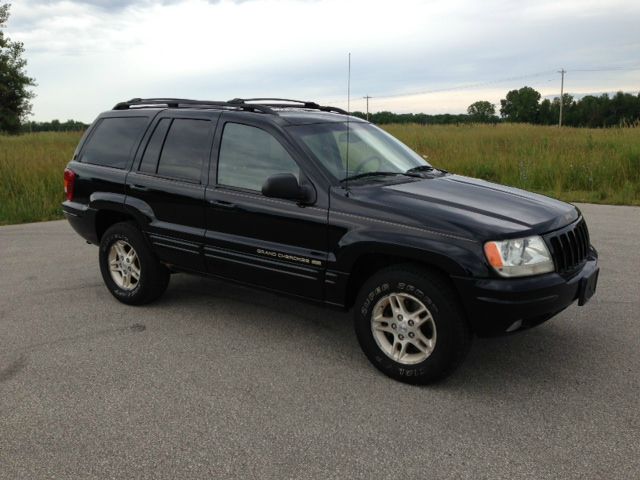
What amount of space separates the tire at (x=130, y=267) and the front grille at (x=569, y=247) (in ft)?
10.7

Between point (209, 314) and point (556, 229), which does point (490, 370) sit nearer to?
point (556, 229)

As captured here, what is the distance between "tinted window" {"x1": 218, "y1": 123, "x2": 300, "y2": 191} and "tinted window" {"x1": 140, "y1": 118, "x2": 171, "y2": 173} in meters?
0.74

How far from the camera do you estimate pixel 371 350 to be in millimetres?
3869

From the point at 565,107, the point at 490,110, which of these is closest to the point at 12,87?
the point at 565,107

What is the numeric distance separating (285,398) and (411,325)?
35.3 inches

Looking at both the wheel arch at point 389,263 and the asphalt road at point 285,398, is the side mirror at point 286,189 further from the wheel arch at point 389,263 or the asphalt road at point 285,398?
the asphalt road at point 285,398

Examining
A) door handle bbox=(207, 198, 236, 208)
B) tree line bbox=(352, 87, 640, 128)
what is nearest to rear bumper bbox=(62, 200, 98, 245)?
door handle bbox=(207, 198, 236, 208)

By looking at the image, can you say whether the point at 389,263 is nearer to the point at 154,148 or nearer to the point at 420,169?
the point at 420,169

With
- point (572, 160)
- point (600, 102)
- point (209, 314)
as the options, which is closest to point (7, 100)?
point (572, 160)

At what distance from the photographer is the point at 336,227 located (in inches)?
155

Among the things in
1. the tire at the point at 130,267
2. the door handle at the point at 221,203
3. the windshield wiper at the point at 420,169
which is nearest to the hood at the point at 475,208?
the windshield wiper at the point at 420,169

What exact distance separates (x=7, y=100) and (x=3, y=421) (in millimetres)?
40827

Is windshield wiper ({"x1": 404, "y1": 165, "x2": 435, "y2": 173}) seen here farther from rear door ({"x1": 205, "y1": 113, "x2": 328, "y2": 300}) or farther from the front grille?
the front grille

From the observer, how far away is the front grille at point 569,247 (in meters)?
3.66
